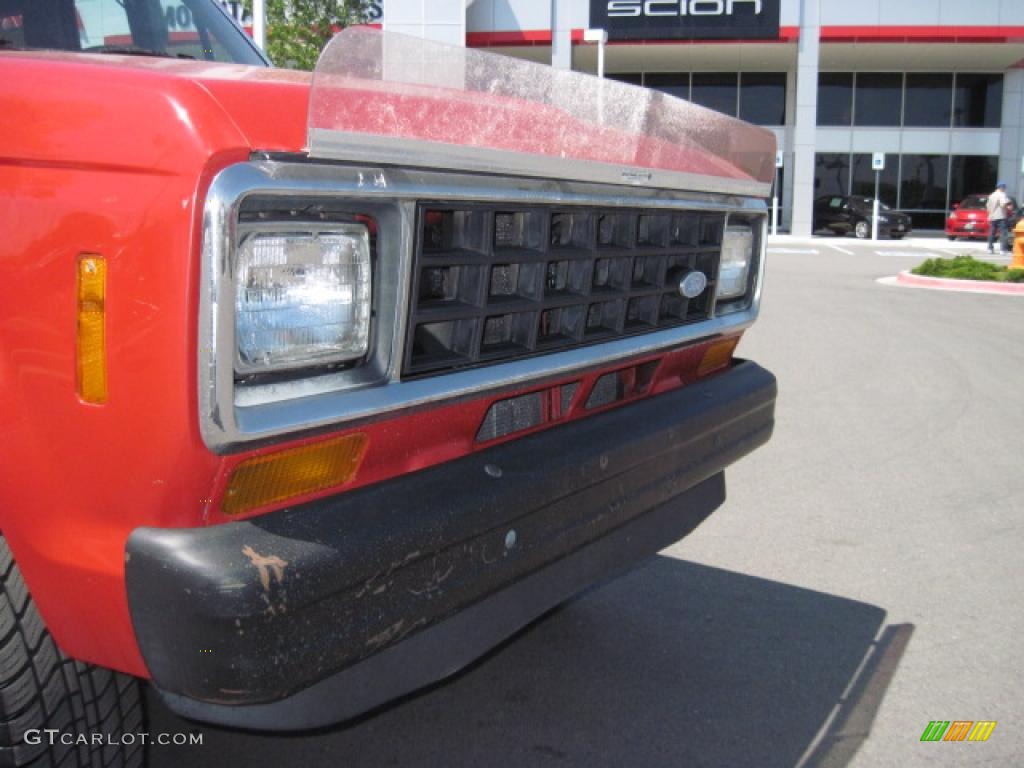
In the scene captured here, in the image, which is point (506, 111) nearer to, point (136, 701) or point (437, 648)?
point (437, 648)

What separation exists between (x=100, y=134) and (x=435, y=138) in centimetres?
58

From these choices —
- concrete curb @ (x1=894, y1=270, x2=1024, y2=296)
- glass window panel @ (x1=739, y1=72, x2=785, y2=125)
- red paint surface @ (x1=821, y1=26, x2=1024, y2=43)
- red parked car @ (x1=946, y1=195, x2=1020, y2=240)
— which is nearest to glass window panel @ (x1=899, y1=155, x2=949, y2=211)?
red parked car @ (x1=946, y1=195, x2=1020, y2=240)

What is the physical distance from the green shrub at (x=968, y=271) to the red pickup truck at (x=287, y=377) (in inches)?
590

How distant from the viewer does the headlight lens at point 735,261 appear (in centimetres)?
324

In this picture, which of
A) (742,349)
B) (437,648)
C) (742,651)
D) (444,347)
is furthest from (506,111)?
(742,349)

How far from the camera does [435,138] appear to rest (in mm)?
1938

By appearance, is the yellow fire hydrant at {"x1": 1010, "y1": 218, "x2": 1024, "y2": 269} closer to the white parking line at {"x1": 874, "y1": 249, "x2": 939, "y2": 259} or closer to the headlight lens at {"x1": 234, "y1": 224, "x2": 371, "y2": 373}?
the white parking line at {"x1": 874, "y1": 249, "x2": 939, "y2": 259}

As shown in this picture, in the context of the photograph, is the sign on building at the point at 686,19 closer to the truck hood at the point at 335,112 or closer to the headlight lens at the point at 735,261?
the headlight lens at the point at 735,261

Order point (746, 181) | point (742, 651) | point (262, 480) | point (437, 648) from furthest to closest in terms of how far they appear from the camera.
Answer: point (742, 651), point (746, 181), point (437, 648), point (262, 480)

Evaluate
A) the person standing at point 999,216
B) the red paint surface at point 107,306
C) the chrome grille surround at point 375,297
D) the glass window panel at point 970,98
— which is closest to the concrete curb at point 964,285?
the person standing at point 999,216

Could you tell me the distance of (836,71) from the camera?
35281 millimetres

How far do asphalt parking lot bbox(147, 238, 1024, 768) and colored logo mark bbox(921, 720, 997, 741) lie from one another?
24mm

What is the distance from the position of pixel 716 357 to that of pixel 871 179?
34.9 m

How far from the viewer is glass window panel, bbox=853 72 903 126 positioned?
115ft
